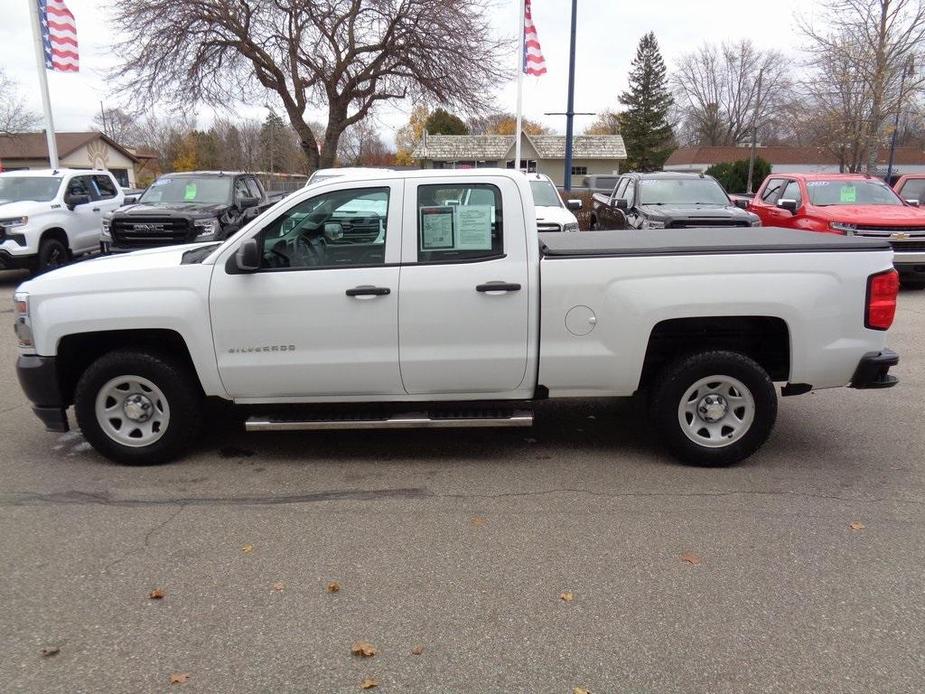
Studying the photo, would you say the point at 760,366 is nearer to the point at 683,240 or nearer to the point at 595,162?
the point at 683,240

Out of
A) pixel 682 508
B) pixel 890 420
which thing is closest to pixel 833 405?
pixel 890 420

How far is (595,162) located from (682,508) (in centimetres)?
5692

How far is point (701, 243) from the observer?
196 inches

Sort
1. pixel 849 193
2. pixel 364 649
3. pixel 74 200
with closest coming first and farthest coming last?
pixel 364 649, pixel 849 193, pixel 74 200

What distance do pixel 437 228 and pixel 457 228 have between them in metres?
0.13

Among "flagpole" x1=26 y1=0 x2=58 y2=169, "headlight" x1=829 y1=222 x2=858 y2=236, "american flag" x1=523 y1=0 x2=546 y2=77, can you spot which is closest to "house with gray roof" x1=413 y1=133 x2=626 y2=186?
→ "american flag" x1=523 y1=0 x2=546 y2=77

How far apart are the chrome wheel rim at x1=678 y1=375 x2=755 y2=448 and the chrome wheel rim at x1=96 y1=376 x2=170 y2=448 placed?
3.51 m

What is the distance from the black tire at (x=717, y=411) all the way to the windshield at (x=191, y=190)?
1078 cm

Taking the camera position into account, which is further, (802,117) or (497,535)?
(802,117)

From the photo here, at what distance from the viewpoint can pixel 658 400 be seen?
4.88 metres

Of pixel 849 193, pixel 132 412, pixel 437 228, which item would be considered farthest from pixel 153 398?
pixel 849 193

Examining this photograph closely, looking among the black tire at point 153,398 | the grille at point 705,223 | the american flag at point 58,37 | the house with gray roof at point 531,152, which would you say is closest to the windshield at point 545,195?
the grille at point 705,223

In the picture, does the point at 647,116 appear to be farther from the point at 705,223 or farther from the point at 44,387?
the point at 44,387

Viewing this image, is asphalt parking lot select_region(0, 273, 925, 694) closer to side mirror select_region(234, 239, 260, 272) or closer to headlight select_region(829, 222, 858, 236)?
side mirror select_region(234, 239, 260, 272)
